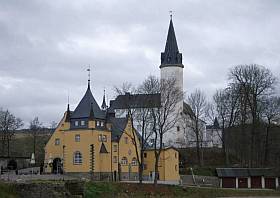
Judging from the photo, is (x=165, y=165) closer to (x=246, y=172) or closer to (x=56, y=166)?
(x=246, y=172)

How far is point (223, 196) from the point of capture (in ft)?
154

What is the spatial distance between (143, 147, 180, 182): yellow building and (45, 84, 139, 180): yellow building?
180 inches

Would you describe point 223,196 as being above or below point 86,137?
below

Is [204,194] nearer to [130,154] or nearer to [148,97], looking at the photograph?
[148,97]

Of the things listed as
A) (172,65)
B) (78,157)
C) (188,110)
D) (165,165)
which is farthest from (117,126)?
(172,65)

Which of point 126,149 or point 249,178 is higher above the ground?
point 126,149

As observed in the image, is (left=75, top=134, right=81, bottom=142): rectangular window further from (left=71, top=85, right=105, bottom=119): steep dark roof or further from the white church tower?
the white church tower

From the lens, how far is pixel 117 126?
6212 cm

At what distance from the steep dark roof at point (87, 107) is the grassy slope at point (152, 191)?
13.0 metres

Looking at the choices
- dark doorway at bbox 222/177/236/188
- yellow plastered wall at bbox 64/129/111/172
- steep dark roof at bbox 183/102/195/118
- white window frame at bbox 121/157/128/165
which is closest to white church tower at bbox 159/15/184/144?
steep dark roof at bbox 183/102/195/118

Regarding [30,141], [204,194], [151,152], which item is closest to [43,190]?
[204,194]

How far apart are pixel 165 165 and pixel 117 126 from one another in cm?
813

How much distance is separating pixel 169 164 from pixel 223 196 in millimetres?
16510

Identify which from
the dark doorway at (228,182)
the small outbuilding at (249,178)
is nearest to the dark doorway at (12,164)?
the small outbuilding at (249,178)
